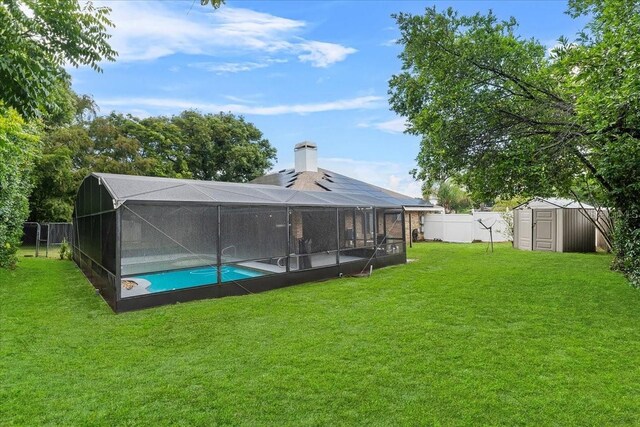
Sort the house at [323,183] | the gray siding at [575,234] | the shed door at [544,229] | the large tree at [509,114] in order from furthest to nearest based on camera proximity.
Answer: the house at [323,183] → the shed door at [544,229] → the gray siding at [575,234] → the large tree at [509,114]

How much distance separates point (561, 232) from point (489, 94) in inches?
390

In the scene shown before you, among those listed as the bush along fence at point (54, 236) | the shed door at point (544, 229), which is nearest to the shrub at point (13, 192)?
the bush along fence at point (54, 236)

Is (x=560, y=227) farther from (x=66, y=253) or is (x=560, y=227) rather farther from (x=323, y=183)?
(x=66, y=253)

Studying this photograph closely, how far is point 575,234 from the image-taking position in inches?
541

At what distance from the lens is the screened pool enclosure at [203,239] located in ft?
20.2

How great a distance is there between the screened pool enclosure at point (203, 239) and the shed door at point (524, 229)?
29.0ft

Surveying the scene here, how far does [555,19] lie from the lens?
753 centimetres

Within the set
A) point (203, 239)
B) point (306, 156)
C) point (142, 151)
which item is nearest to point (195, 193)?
point (203, 239)

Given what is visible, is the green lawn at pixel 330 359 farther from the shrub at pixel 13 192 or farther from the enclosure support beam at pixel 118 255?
the shrub at pixel 13 192

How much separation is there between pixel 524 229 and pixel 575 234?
178 centimetres

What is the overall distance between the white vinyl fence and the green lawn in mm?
12078

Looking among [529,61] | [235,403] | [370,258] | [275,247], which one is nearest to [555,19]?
[529,61]

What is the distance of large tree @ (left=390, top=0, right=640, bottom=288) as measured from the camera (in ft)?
18.4

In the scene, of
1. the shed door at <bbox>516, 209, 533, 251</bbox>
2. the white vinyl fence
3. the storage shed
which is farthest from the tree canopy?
the white vinyl fence
